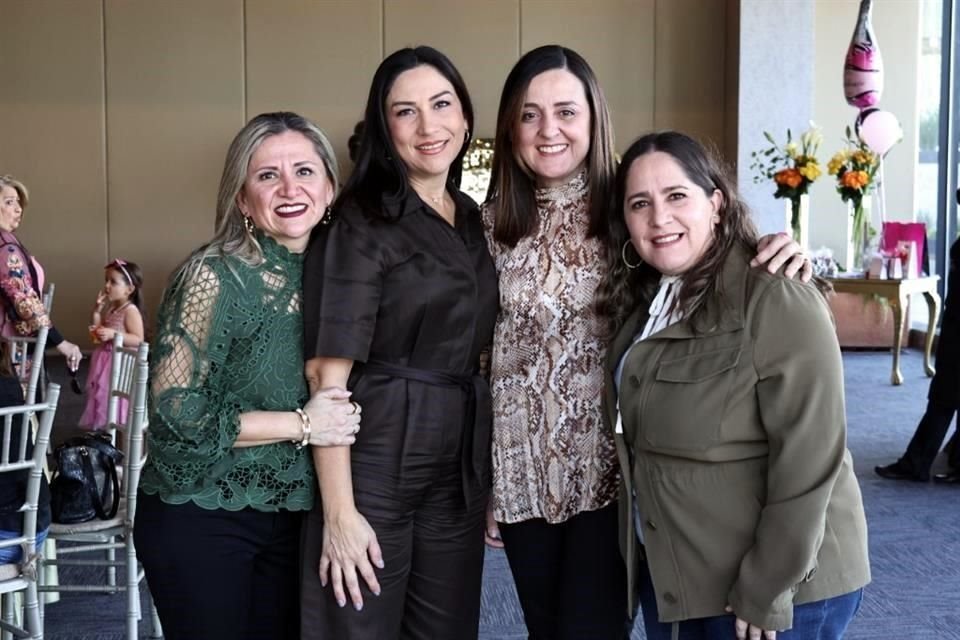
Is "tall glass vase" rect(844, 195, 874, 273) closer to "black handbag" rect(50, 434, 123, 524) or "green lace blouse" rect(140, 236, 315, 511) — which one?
"black handbag" rect(50, 434, 123, 524)

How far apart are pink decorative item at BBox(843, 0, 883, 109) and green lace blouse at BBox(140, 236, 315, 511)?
728 cm

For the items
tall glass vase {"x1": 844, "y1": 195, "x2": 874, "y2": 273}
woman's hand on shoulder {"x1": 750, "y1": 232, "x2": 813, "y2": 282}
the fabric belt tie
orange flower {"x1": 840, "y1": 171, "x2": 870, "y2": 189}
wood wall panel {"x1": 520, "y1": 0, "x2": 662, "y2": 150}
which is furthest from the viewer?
wood wall panel {"x1": 520, "y1": 0, "x2": 662, "y2": 150}

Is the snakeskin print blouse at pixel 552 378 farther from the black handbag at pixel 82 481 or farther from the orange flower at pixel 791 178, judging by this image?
the orange flower at pixel 791 178

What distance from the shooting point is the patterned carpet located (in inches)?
137

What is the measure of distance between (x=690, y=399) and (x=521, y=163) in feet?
2.09

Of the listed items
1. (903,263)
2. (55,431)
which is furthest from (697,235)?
(903,263)

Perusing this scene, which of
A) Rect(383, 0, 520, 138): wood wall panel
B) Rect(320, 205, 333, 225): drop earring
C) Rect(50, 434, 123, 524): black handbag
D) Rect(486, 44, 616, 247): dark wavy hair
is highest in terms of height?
Rect(383, 0, 520, 138): wood wall panel

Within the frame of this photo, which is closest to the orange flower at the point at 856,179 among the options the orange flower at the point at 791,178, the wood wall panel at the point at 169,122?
the orange flower at the point at 791,178

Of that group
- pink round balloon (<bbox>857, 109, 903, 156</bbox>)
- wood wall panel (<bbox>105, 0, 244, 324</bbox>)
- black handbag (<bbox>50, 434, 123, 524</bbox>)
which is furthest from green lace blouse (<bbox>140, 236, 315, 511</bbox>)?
wood wall panel (<bbox>105, 0, 244, 324</bbox>)

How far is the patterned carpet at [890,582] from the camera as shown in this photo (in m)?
3.47

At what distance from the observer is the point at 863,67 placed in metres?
8.12

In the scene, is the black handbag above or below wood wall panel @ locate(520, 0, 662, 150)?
below

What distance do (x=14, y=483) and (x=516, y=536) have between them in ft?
4.68

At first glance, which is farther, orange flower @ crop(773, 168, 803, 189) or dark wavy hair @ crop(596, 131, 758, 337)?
orange flower @ crop(773, 168, 803, 189)
